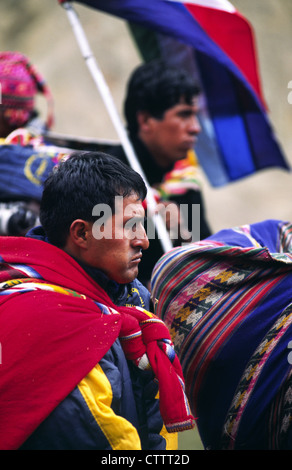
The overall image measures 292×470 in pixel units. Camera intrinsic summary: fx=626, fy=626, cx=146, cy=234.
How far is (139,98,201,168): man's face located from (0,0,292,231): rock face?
5510 mm

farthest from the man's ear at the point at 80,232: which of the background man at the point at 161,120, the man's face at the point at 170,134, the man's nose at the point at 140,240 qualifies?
the man's face at the point at 170,134

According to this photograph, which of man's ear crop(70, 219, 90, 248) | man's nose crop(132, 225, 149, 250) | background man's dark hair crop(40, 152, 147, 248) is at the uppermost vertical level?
background man's dark hair crop(40, 152, 147, 248)

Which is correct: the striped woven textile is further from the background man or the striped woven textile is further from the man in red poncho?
the background man

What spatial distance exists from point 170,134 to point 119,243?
6.68 ft

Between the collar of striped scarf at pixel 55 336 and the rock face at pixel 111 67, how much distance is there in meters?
7.51

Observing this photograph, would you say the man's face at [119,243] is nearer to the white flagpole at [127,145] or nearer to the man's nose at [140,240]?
the man's nose at [140,240]

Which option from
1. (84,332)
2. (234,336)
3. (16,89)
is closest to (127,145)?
(16,89)

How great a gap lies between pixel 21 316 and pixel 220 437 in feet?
3.00

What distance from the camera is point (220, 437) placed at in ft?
7.22

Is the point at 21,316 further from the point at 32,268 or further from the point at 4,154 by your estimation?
the point at 4,154

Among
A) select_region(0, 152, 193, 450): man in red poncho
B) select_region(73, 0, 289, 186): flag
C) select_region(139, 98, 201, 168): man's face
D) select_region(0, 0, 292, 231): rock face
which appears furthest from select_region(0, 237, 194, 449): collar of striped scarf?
select_region(0, 0, 292, 231): rock face

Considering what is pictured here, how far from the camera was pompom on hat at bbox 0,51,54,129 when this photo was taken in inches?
147
